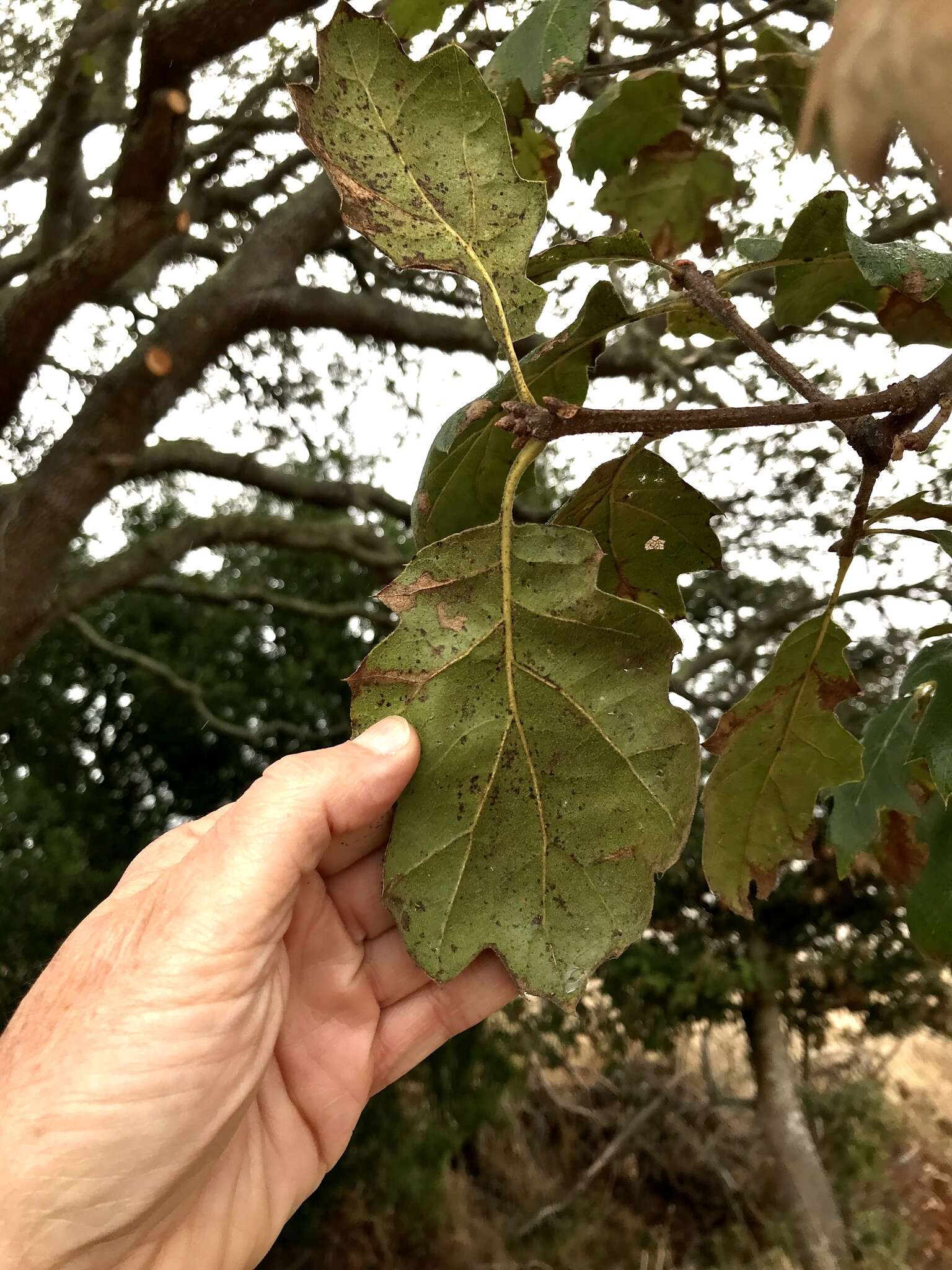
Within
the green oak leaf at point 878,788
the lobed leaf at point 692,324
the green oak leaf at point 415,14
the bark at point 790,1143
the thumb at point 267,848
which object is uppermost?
the green oak leaf at point 415,14

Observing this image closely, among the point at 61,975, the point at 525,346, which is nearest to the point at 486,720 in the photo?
the point at 61,975

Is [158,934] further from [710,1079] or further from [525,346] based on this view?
[710,1079]

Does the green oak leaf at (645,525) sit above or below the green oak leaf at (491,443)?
below

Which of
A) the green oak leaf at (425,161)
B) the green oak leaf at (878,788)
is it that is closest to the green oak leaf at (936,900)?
the green oak leaf at (878,788)

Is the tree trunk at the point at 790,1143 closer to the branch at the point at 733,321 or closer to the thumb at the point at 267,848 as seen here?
the thumb at the point at 267,848

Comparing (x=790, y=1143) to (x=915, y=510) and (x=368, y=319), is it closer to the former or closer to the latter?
(x=915, y=510)

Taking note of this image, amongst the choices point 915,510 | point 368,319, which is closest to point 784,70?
point 915,510
